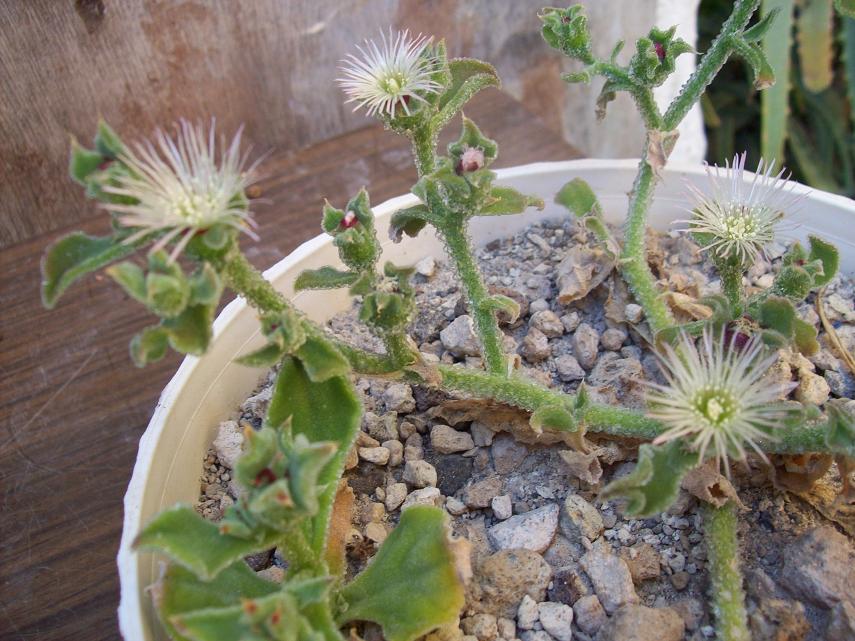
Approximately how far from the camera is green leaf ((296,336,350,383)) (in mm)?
478

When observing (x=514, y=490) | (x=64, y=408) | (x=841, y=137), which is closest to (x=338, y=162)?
(x=64, y=408)

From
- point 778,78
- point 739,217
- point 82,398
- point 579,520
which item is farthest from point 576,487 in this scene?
point 778,78

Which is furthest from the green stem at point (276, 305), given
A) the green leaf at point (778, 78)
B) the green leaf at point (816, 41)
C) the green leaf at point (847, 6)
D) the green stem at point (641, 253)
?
the green leaf at point (816, 41)

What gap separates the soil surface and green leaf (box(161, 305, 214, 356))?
0.73ft

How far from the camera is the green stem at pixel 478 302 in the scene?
1.98 ft

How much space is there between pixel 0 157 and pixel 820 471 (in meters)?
0.85

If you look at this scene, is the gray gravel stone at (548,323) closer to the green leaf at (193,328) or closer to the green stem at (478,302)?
the green stem at (478,302)

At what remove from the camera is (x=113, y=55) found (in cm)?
91

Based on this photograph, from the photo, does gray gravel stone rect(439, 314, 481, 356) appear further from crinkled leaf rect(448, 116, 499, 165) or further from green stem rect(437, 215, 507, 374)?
crinkled leaf rect(448, 116, 499, 165)

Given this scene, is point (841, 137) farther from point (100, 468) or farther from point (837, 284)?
point (100, 468)

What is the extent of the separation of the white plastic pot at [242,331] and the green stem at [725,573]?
30cm

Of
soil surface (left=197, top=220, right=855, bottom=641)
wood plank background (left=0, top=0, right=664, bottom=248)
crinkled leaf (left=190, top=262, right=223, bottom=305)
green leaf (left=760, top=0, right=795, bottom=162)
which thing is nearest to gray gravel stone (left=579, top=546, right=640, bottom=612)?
soil surface (left=197, top=220, right=855, bottom=641)

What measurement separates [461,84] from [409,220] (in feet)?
0.41

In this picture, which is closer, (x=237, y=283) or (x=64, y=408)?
(x=237, y=283)
